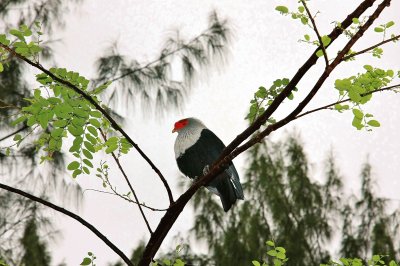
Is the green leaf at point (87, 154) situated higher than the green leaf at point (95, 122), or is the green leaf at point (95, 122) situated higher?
the green leaf at point (95, 122)

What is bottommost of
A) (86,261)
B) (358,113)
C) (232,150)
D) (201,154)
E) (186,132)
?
(86,261)

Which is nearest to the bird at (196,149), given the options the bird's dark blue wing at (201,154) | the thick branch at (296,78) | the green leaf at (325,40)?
the bird's dark blue wing at (201,154)

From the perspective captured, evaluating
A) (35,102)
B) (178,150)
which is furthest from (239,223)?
(35,102)

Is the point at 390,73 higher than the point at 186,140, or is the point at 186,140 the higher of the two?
the point at 186,140

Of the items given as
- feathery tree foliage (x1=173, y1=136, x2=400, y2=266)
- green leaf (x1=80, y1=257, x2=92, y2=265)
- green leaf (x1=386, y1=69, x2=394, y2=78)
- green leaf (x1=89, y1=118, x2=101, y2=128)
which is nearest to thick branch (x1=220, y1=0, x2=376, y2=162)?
green leaf (x1=386, y1=69, x2=394, y2=78)

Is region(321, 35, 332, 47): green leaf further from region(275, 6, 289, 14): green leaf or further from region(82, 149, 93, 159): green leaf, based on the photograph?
region(82, 149, 93, 159): green leaf

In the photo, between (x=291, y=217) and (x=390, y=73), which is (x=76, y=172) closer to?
(x=390, y=73)

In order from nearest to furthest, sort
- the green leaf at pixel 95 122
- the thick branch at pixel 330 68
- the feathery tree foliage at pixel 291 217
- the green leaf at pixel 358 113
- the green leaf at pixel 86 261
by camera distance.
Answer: the thick branch at pixel 330 68
the green leaf at pixel 358 113
the green leaf at pixel 95 122
the green leaf at pixel 86 261
the feathery tree foliage at pixel 291 217

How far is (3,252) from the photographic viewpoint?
176 inches

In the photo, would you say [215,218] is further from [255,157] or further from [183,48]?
[183,48]

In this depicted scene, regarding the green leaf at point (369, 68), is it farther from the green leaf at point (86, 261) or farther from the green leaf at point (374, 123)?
the green leaf at point (86, 261)

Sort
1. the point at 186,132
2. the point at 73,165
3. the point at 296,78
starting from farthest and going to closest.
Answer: the point at 186,132 < the point at 73,165 < the point at 296,78

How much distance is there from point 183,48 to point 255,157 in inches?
71.6

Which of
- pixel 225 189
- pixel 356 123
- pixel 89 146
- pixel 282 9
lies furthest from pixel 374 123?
pixel 89 146
